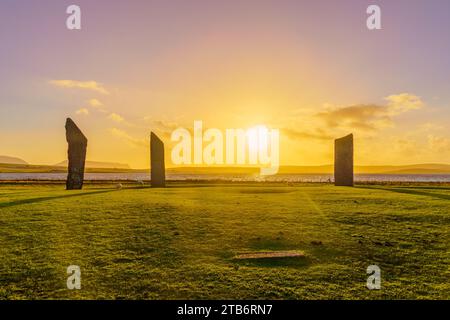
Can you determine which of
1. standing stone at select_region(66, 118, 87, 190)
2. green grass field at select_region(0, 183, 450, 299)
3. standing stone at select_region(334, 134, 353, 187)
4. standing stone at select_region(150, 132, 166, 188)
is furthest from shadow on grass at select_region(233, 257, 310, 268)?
standing stone at select_region(334, 134, 353, 187)

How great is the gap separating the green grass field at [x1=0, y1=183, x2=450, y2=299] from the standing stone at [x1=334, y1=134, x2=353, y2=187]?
1504cm

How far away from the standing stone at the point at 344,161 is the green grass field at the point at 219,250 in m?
15.0

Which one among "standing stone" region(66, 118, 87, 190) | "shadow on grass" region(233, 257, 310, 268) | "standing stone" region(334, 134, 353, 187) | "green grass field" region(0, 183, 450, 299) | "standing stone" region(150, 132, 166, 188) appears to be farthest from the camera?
"standing stone" region(150, 132, 166, 188)

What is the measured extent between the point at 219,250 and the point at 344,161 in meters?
24.8

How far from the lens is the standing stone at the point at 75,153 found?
2845 cm

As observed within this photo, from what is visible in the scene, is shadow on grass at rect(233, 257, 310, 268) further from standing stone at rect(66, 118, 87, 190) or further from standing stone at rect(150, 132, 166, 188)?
standing stone at rect(150, 132, 166, 188)

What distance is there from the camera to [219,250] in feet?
33.5

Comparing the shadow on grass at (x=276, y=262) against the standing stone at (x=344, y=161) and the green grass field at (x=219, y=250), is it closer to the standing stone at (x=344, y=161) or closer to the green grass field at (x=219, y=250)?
the green grass field at (x=219, y=250)

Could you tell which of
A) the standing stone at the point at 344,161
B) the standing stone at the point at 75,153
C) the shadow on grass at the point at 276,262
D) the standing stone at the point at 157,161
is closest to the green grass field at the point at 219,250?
the shadow on grass at the point at 276,262

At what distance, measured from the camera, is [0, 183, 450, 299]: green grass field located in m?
7.65

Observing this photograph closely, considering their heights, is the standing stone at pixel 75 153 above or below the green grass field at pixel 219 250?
above

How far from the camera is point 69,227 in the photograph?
12.4 meters

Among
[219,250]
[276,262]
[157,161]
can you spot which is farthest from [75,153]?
[276,262]

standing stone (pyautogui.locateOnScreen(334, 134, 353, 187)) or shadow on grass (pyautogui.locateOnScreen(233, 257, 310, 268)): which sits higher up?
standing stone (pyautogui.locateOnScreen(334, 134, 353, 187))
